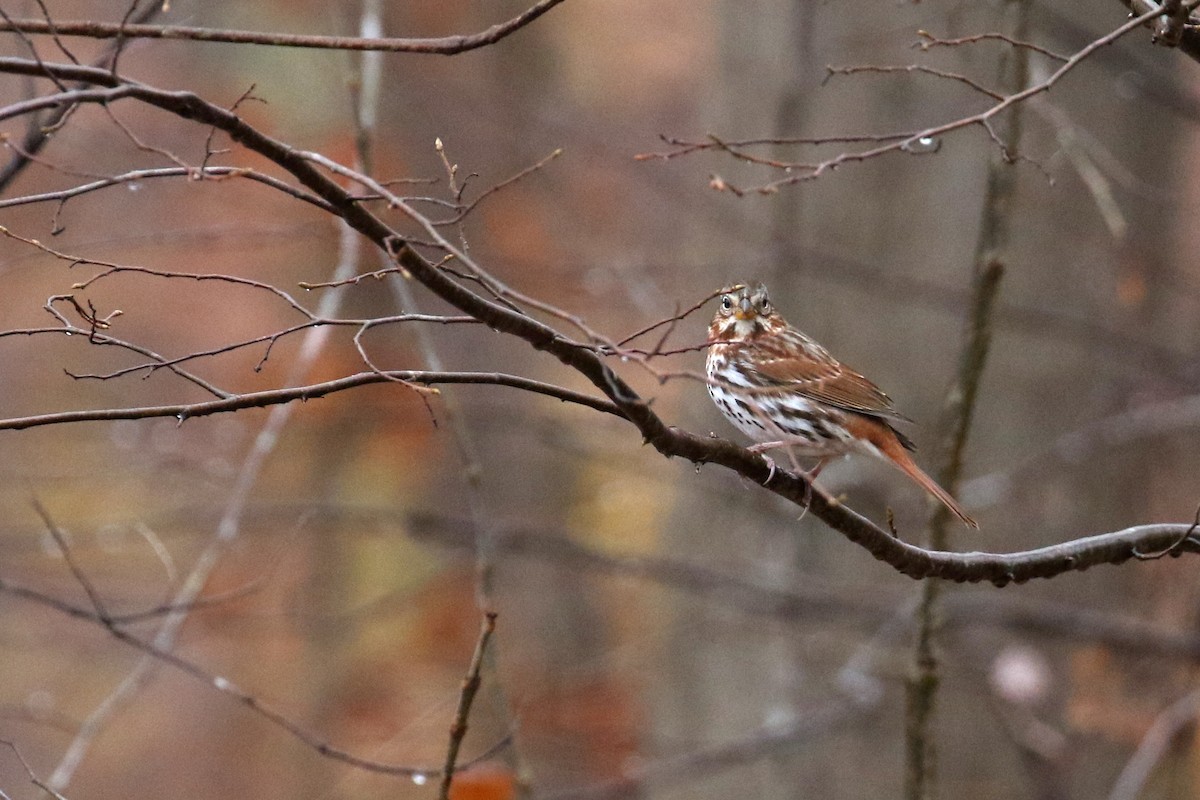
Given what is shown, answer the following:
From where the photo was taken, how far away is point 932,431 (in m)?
5.28

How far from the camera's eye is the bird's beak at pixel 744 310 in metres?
4.04

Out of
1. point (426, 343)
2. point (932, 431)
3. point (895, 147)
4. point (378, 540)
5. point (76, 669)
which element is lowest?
point (76, 669)

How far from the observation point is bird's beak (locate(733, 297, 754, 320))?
159 inches

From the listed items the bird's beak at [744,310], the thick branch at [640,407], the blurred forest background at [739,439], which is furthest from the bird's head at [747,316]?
the thick branch at [640,407]

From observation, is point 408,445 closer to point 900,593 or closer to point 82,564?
point 82,564

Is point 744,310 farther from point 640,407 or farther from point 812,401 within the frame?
point 640,407

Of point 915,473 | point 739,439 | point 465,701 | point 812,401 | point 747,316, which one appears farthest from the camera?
point 739,439

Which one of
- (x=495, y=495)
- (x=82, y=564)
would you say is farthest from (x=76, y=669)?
(x=495, y=495)

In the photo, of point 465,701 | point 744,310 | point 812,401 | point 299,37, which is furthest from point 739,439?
point 299,37

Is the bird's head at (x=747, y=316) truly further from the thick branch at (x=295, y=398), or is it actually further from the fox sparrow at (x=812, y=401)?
the thick branch at (x=295, y=398)

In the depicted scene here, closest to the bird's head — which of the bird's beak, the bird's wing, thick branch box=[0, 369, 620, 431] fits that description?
the bird's beak

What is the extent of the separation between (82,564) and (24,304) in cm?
234

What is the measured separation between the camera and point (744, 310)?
404cm

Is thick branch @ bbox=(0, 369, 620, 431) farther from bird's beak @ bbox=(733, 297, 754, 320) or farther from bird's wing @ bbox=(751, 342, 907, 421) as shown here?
bird's beak @ bbox=(733, 297, 754, 320)
